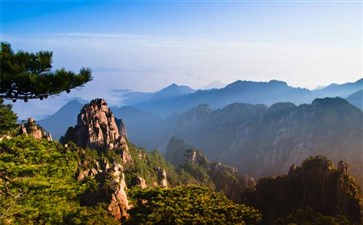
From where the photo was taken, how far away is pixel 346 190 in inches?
2936

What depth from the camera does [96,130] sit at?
371 ft

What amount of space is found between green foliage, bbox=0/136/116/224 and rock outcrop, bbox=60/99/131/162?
82.4 metres

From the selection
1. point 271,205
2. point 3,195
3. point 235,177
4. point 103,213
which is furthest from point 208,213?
point 235,177

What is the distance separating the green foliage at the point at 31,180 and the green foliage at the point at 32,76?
316 inches

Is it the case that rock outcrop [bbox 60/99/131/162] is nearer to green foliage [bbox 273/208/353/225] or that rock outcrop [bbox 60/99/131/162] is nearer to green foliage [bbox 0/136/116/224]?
green foliage [bbox 273/208/353/225]

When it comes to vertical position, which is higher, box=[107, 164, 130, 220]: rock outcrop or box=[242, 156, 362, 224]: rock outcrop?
box=[107, 164, 130, 220]: rock outcrop

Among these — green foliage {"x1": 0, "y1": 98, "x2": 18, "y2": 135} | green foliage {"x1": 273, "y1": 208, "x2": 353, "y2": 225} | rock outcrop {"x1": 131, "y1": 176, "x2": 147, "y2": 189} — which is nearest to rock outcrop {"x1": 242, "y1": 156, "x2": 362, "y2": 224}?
rock outcrop {"x1": 131, "y1": 176, "x2": 147, "y2": 189}

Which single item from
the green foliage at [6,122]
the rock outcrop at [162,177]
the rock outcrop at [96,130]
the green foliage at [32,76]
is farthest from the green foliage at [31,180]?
the rock outcrop at [162,177]

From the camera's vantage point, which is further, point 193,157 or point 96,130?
point 193,157

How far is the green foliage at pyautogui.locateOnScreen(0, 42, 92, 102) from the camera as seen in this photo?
16891 millimetres

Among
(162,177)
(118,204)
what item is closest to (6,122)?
(118,204)

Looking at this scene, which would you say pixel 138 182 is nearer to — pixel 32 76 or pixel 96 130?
pixel 96 130

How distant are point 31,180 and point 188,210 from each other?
20.8 metres

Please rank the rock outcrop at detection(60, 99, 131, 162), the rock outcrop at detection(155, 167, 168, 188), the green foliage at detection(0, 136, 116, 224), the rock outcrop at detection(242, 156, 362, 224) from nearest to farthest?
the green foliage at detection(0, 136, 116, 224) < the rock outcrop at detection(242, 156, 362, 224) < the rock outcrop at detection(60, 99, 131, 162) < the rock outcrop at detection(155, 167, 168, 188)
